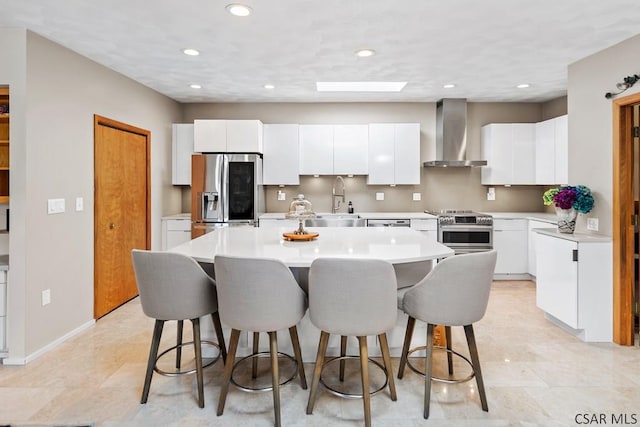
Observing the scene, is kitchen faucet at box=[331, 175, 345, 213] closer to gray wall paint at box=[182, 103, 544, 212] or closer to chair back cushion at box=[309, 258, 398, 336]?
gray wall paint at box=[182, 103, 544, 212]

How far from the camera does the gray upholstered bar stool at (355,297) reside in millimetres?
1946

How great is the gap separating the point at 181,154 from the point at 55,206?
2.30 meters

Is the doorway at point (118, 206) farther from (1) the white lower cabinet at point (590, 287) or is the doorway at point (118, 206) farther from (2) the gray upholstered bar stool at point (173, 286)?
(1) the white lower cabinet at point (590, 287)

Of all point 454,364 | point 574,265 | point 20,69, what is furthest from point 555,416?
point 20,69

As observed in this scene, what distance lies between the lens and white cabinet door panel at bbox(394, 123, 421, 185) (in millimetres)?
5410

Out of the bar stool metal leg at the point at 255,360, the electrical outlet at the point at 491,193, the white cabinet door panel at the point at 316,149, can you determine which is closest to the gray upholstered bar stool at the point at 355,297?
the bar stool metal leg at the point at 255,360

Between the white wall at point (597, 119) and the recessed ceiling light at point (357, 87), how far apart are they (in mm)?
1897

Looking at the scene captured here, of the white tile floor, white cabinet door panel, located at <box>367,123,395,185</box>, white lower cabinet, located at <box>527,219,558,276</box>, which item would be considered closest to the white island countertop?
the white tile floor

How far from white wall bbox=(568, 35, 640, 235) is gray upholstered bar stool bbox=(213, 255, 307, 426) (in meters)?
2.83

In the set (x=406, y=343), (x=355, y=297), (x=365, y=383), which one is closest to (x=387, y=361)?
(x=365, y=383)

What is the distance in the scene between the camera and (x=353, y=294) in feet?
6.46

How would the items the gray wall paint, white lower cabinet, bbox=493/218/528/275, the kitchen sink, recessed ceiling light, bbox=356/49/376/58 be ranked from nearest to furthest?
recessed ceiling light, bbox=356/49/376/58, the kitchen sink, white lower cabinet, bbox=493/218/528/275, the gray wall paint

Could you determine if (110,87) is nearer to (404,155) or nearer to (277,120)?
(277,120)

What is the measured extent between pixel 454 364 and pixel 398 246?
99 centimetres
